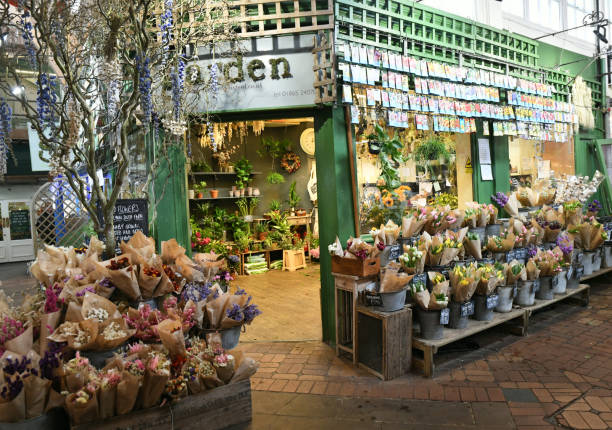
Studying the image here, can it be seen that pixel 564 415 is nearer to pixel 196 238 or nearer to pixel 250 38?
pixel 250 38

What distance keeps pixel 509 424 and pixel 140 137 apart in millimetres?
4676

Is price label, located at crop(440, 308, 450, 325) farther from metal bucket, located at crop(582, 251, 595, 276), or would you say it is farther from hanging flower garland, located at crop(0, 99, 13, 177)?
hanging flower garland, located at crop(0, 99, 13, 177)

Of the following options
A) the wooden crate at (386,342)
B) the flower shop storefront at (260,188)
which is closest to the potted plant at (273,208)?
the flower shop storefront at (260,188)

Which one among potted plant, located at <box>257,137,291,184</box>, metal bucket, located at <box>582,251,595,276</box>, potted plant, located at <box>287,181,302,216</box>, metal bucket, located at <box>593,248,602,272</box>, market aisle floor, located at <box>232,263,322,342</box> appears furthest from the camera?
potted plant, located at <box>287,181,302,216</box>

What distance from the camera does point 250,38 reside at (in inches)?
189

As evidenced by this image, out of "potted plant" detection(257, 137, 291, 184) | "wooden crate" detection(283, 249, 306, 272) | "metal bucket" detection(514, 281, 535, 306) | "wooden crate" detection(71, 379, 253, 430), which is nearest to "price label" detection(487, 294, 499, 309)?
"metal bucket" detection(514, 281, 535, 306)

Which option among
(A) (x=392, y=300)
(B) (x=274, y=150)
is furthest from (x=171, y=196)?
(B) (x=274, y=150)

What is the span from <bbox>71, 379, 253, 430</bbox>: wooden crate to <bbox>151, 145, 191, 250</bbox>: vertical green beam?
2.77 metres

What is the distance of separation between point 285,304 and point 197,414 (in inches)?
163

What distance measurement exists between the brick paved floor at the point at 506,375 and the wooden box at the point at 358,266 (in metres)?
0.90

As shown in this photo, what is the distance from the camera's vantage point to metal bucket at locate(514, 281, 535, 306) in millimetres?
4852

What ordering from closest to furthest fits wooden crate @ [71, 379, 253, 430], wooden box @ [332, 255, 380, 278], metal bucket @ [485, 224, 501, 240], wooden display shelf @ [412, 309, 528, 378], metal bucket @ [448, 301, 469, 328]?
wooden crate @ [71, 379, 253, 430] → wooden display shelf @ [412, 309, 528, 378] → wooden box @ [332, 255, 380, 278] → metal bucket @ [448, 301, 469, 328] → metal bucket @ [485, 224, 501, 240]

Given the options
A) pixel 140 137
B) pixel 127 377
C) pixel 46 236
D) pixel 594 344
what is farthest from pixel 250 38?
pixel 46 236

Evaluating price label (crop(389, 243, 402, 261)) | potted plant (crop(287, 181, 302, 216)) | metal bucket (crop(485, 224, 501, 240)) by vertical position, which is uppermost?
potted plant (crop(287, 181, 302, 216))
